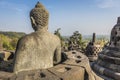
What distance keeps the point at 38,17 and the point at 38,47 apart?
57 cm

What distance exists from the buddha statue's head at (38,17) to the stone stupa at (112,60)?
7442 millimetres

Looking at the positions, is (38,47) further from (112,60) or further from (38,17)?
(112,60)

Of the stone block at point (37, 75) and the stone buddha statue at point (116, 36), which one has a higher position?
the stone buddha statue at point (116, 36)

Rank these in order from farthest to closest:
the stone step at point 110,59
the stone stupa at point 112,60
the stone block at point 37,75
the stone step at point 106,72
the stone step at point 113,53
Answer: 1. the stone step at point 113,53
2. the stone step at point 110,59
3. the stone stupa at point 112,60
4. the stone step at point 106,72
5. the stone block at point 37,75

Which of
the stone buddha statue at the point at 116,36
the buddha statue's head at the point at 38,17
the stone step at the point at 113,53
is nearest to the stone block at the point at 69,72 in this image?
the buddha statue's head at the point at 38,17

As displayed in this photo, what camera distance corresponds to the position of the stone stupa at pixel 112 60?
1047 cm

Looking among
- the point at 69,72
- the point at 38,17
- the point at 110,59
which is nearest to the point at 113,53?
the point at 110,59

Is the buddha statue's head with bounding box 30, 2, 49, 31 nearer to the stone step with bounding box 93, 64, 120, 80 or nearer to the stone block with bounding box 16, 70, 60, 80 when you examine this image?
the stone block with bounding box 16, 70, 60, 80

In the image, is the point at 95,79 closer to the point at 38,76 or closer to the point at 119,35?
the point at 38,76

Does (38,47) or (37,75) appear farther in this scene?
(38,47)

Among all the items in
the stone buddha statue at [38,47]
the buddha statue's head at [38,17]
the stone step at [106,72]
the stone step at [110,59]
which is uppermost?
the buddha statue's head at [38,17]

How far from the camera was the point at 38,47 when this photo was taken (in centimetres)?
329

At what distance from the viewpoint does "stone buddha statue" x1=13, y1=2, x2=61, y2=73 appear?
3109 mm

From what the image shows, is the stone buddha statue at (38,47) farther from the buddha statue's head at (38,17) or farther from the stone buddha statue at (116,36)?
the stone buddha statue at (116,36)
